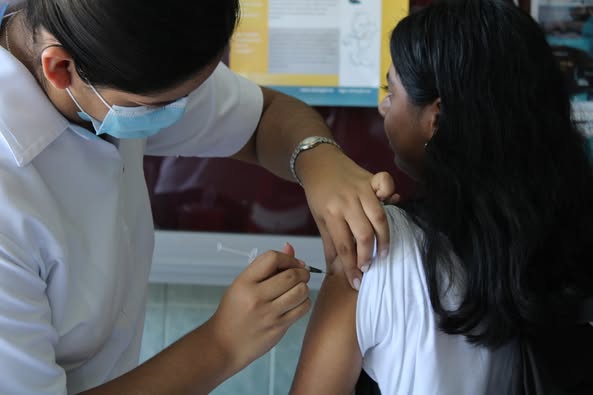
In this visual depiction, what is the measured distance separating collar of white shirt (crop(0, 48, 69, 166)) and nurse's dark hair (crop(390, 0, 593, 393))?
573mm

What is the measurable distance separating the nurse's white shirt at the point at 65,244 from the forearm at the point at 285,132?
128 mm

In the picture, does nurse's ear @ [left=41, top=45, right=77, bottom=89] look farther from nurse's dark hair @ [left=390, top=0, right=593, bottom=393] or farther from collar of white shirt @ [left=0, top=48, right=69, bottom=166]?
nurse's dark hair @ [left=390, top=0, right=593, bottom=393]

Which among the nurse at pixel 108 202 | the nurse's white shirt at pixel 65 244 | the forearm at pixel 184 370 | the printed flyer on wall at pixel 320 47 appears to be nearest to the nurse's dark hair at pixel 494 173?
the nurse at pixel 108 202

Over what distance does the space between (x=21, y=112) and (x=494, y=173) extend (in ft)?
2.27

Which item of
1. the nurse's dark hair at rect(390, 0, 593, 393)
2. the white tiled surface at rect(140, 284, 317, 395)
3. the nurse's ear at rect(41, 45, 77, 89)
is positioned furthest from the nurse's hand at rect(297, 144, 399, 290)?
the white tiled surface at rect(140, 284, 317, 395)

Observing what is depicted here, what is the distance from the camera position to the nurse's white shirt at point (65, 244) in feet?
2.73

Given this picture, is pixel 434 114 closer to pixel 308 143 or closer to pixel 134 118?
pixel 308 143

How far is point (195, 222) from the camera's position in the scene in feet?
6.49

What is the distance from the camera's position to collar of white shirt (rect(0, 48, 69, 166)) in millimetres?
863

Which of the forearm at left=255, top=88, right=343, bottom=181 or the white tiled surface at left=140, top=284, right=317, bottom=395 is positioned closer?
the forearm at left=255, top=88, right=343, bottom=181

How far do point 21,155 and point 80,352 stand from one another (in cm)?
33

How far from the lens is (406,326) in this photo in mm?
1008

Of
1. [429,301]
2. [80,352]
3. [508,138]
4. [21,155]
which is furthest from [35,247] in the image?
[508,138]

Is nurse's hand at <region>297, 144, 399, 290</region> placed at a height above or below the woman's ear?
below
